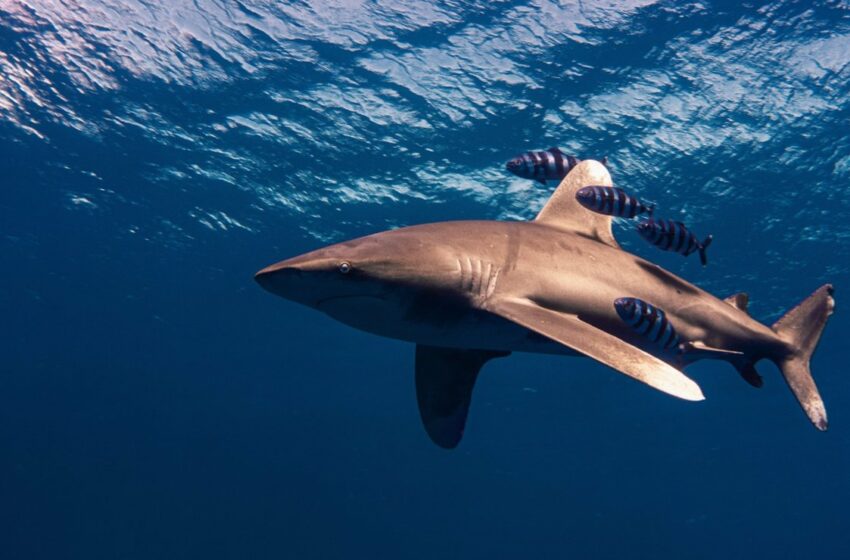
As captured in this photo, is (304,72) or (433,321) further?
(304,72)

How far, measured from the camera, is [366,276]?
3664 mm

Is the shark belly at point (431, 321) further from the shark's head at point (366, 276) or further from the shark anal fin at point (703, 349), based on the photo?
the shark anal fin at point (703, 349)

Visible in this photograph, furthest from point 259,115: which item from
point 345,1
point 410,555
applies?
point 410,555

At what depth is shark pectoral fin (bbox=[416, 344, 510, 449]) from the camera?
17.8 feet

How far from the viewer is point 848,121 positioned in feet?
41.7

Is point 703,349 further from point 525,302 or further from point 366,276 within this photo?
point 366,276

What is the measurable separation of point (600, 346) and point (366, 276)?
4.88 feet

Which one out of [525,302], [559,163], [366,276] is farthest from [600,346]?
[559,163]

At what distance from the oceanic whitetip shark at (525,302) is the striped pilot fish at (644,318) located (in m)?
0.20

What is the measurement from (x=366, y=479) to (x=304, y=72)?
307ft

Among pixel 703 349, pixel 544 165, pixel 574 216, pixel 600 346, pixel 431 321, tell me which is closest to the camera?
pixel 600 346

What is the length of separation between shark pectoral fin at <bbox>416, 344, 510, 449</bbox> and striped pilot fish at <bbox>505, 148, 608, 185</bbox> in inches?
77.3

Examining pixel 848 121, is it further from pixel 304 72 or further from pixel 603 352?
pixel 603 352

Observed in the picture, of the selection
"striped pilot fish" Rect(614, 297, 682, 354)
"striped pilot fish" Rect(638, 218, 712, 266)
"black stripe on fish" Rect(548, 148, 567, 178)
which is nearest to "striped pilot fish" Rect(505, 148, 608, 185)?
"black stripe on fish" Rect(548, 148, 567, 178)
